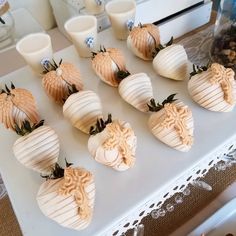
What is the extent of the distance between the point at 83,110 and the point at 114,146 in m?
0.09

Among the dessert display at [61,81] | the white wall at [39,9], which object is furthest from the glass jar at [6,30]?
the dessert display at [61,81]

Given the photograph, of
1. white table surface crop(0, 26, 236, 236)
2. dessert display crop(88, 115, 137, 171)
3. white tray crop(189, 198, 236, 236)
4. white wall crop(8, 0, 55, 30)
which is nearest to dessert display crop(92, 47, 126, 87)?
white table surface crop(0, 26, 236, 236)

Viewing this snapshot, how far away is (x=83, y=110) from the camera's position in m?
0.43

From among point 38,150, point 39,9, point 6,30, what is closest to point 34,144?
point 38,150

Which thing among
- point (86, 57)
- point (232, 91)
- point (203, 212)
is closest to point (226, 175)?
point (203, 212)

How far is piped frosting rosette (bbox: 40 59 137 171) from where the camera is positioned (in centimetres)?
37

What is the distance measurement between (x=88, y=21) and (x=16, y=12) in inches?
12.8

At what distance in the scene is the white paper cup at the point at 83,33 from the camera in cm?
54

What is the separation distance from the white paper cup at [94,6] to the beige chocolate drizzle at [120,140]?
37 centimetres

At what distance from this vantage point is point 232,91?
17.0 inches

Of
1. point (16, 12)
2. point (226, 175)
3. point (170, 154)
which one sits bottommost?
point (226, 175)

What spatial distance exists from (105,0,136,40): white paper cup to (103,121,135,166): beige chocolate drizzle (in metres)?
0.26

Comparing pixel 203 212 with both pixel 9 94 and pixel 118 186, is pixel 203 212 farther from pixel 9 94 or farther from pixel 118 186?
pixel 9 94

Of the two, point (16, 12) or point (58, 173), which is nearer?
point (58, 173)
